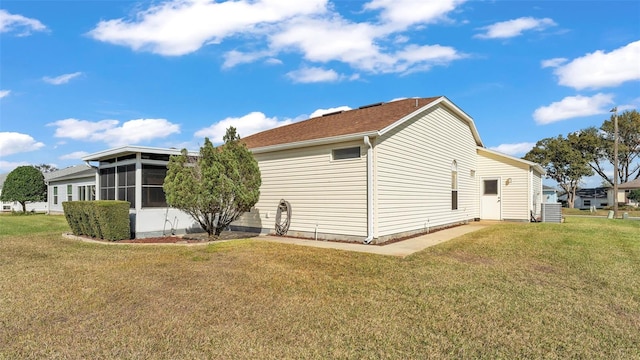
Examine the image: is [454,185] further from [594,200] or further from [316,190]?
[594,200]

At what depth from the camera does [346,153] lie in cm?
988

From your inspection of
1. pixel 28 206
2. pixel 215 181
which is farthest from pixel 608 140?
pixel 28 206

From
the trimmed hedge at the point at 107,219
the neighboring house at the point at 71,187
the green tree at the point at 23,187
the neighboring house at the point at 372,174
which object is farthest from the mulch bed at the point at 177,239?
the green tree at the point at 23,187

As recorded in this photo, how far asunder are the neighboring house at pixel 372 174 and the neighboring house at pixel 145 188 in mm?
2352

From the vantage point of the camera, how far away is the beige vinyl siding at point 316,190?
9547mm

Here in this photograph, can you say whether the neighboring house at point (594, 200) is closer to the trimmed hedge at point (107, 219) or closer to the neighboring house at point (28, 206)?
the trimmed hedge at point (107, 219)

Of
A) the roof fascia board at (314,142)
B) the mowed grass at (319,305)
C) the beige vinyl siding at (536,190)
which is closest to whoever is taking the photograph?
the mowed grass at (319,305)

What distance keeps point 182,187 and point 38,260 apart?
338 cm

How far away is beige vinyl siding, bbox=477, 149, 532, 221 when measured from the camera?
50.6ft

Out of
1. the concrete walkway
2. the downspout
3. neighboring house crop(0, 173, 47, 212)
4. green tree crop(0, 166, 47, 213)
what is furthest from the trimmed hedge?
neighboring house crop(0, 173, 47, 212)

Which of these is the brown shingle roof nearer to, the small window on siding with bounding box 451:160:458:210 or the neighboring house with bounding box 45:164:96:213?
the small window on siding with bounding box 451:160:458:210

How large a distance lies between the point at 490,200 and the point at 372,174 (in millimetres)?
9757

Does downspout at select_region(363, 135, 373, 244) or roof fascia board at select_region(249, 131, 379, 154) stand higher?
roof fascia board at select_region(249, 131, 379, 154)

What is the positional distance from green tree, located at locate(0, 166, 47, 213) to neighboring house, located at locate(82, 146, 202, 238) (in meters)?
21.7
